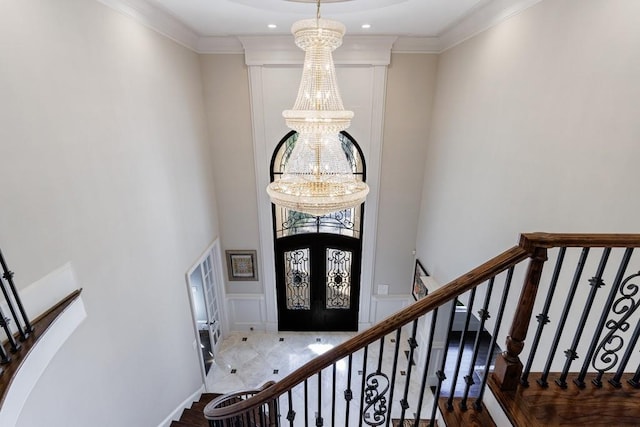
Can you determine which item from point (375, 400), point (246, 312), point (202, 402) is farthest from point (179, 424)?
point (375, 400)

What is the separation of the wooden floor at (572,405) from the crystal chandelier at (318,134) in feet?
6.01

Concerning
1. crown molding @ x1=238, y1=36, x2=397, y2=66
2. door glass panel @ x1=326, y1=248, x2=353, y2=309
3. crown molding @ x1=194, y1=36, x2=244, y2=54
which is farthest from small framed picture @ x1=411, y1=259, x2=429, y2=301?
crown molding @ x1=194, y1=36, x2=244, y2=54

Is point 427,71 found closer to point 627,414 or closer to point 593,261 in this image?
point 593,261

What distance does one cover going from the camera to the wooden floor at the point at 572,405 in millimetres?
1429

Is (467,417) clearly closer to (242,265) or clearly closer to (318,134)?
(318,134)

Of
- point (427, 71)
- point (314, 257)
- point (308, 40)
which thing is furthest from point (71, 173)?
point (427, 71)

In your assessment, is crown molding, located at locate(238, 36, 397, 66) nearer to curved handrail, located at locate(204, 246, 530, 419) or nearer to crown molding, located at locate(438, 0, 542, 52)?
crown molding, located at locate(438, 0, 542, 52)

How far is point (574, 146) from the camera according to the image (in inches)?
94.5

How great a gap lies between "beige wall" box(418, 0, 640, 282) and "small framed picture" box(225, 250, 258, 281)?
3535 millimetres

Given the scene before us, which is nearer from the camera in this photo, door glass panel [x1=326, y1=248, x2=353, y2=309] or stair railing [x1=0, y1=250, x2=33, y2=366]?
stair railing [x1=0, y1=250, x2=33, y2=366]

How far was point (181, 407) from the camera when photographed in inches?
178

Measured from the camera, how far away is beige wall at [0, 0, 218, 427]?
2090 millimetres

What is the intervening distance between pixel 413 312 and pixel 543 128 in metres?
2.28

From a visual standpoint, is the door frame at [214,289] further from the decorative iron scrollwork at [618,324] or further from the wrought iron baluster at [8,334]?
the decorative iron scrollwork at [618,324]
